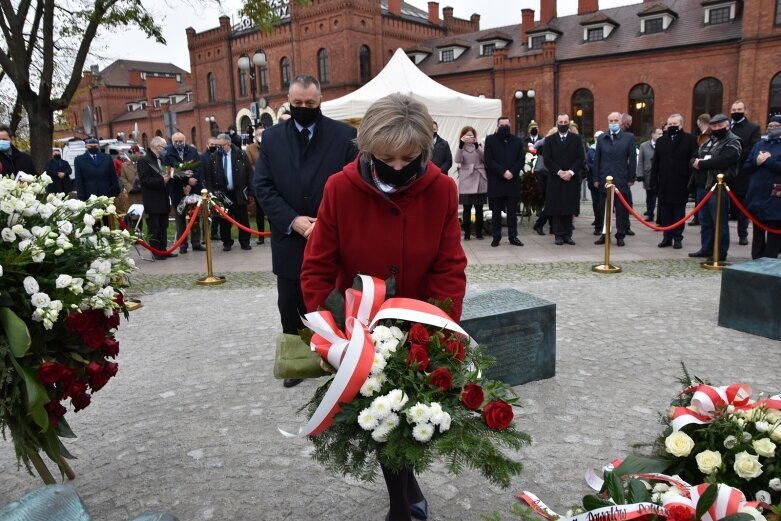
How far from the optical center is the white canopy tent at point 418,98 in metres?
15.5

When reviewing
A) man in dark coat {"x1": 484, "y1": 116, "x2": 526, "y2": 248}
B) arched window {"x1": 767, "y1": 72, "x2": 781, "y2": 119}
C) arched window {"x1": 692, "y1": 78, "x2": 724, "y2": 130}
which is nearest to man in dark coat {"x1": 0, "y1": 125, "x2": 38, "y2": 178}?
man in dark coat {"x1": 484, "y1": 116, "x2": 526, "y2": 248}

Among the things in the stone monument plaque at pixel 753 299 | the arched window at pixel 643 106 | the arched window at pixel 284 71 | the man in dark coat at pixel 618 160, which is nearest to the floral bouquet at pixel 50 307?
the stone monument plaque at pixel 753 299

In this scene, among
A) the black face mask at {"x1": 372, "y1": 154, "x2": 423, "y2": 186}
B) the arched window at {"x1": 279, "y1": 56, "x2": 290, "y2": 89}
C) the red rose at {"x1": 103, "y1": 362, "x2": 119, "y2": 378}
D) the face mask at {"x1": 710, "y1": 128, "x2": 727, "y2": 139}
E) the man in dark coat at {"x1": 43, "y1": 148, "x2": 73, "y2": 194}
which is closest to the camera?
the black face mask at {"x1": 372, "y1": 154, "x2": 423, "y2": 186}

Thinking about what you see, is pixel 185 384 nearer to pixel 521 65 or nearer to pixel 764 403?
pixel 764 403

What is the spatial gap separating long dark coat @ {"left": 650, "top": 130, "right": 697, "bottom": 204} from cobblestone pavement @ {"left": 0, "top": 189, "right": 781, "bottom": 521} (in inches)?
113

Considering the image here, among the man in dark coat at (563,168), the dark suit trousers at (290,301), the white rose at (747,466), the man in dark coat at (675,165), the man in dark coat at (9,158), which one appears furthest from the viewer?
the man in dark coat at (563,168)

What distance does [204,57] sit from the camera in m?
50.8

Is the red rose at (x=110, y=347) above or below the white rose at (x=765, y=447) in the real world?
above

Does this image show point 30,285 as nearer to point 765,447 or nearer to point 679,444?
point 679,444

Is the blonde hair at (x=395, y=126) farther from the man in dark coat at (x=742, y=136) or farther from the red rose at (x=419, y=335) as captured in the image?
the man in dark coat at (x=742, y=136)

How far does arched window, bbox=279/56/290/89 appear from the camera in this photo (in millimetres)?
45559

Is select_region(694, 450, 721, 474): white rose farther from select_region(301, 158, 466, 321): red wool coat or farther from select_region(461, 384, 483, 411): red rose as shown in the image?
select_region(301, 158, 466, 321): red wool coat

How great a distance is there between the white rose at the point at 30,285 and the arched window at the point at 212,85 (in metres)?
51.1

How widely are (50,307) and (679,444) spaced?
2429mm
